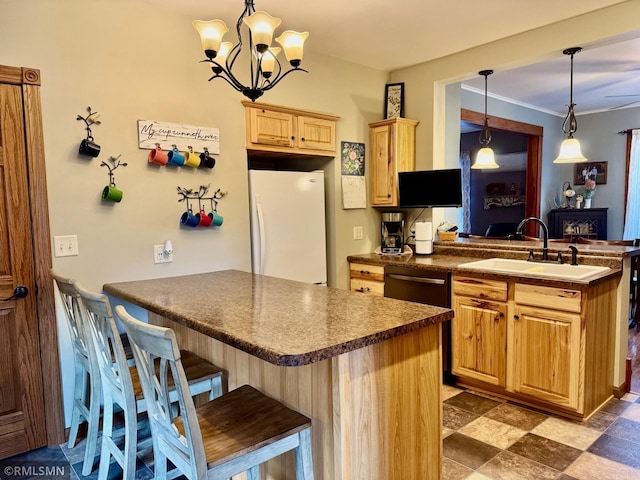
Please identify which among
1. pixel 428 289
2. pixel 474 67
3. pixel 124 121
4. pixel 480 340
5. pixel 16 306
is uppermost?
pixel 474 67

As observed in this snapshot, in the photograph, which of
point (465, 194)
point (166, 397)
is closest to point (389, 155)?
point (166, 397)

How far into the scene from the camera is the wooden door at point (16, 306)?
7.54 feet

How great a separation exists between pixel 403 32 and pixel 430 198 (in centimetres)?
129

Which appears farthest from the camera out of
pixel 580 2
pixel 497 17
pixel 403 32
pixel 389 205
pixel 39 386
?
pixel 389 205

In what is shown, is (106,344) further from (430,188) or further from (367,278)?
(430,188)

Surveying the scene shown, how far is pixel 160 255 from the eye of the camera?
2.81 m

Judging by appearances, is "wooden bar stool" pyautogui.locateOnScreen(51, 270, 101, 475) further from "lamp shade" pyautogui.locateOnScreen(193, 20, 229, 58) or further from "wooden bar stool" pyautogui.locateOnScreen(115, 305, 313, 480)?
"lamp shade" pyautogui.locateOnScreen(193, 20, 229, 58)

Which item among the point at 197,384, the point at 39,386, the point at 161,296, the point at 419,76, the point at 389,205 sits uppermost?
the point at 419,76

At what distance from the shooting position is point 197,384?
190cm

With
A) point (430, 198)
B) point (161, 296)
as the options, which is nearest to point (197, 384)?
point (161, 296)

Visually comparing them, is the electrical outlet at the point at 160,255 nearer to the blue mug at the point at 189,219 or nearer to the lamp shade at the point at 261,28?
the blue mug at the point at 189,219

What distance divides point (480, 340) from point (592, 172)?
5377mm

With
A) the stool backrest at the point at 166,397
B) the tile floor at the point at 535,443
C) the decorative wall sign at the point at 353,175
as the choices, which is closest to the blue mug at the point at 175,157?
the decorative wall sign at the point at 353,175

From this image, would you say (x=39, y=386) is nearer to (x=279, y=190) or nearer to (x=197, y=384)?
(x=197, y=384)
